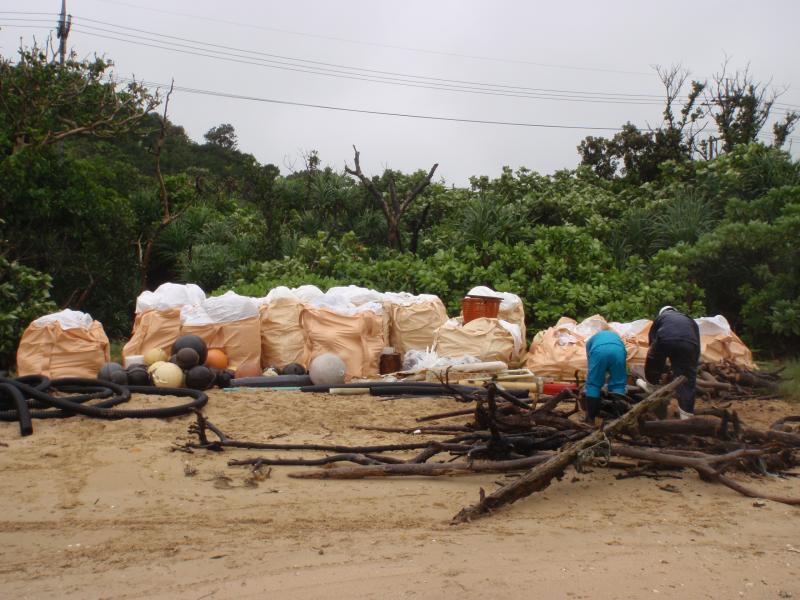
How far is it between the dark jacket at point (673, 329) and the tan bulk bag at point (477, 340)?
265 centimetres

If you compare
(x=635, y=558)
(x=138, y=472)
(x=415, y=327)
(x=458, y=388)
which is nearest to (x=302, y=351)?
(x=415, y=327)

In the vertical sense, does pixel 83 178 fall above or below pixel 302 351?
above

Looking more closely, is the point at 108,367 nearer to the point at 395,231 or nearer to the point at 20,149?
the point at 20,149

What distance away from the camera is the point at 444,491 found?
539 cm

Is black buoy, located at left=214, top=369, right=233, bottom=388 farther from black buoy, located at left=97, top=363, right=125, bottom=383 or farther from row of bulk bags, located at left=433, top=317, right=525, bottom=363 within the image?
row of bulk bags, located at left=433, top=317, right=525, bottom=363

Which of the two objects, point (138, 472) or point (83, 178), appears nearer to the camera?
point (138, 472)

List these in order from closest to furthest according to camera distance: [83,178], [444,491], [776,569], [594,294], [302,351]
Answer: [776,569] → [444,491] → [302,351] → [594,294] → [83,178]

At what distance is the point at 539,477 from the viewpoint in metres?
5.00

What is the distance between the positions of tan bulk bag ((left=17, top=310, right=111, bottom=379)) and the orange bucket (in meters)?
4.40

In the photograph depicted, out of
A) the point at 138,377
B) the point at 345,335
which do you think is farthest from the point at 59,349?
the point at 345,335

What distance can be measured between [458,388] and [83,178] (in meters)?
7.98

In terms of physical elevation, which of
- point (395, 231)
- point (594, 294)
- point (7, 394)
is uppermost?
point (395, 231)

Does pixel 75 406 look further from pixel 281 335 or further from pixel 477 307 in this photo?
pixel 477 307

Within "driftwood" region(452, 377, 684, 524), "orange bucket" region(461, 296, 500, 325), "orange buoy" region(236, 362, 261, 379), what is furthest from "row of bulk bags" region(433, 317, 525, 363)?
"driftwood" region(452, 377, 684, 524)
